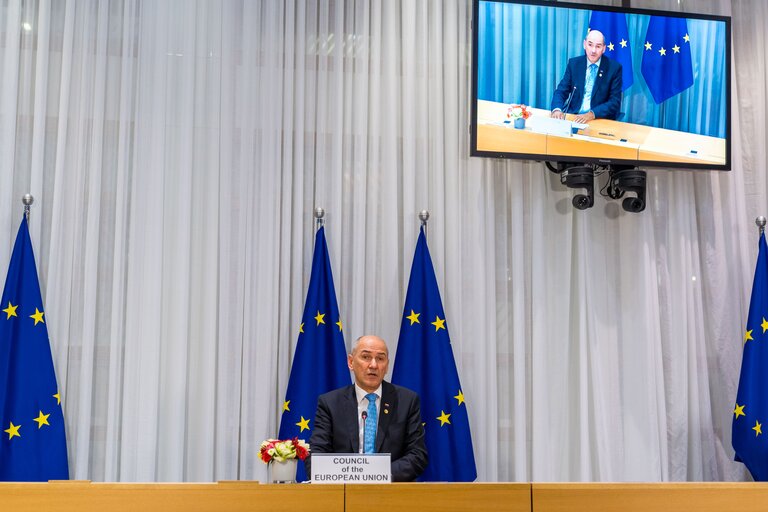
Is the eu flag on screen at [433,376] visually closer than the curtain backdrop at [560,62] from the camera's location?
Yes

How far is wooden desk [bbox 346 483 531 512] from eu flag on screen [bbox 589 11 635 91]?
3324mm

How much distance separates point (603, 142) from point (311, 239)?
1.84 m

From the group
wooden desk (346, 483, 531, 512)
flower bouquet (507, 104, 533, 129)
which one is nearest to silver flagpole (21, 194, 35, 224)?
flower bouquet (507, 104, 533, 129)

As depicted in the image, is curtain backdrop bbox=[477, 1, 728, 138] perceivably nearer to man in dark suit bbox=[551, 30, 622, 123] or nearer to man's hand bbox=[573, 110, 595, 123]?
man in dark suit bbox=[551, 30, 622, 123]

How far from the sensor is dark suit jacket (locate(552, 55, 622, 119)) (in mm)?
5688

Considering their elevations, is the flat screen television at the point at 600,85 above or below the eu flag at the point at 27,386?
above

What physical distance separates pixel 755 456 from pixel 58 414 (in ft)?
13.0

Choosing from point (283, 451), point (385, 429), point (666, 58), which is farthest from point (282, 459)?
point (666, 58)

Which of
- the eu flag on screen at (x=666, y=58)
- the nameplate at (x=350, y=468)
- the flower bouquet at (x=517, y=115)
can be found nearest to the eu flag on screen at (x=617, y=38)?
the eu flag on screen at (x=666, y=58)

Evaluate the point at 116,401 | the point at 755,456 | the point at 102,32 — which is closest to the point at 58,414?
the point at 116,401

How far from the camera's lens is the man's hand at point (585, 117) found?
5688mm

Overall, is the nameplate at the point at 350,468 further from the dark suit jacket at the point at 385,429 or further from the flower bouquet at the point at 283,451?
the dark suit jacket at the point at 385,429

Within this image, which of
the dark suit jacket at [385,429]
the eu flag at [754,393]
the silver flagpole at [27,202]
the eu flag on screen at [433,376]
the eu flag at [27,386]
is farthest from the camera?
the eu flag at [754,393]

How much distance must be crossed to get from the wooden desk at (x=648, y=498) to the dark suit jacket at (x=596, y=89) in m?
2.97
